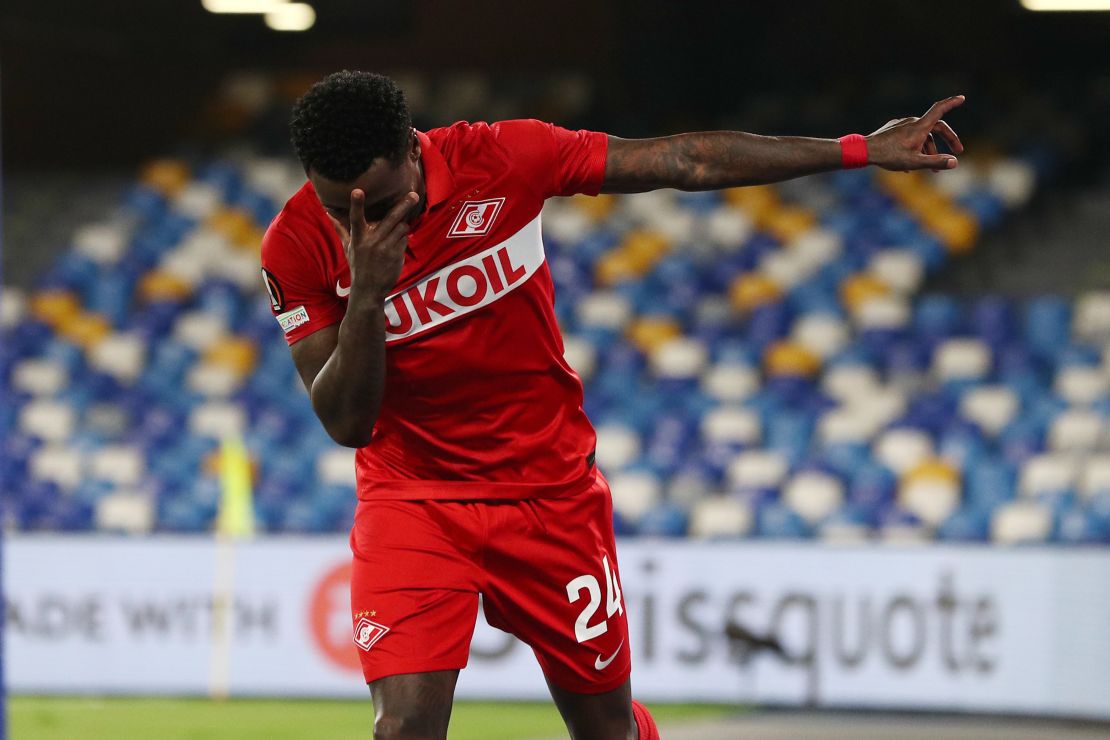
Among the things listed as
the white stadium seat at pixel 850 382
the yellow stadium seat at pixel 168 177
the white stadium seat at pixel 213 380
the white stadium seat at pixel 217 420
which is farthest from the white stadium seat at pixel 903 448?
the yellow stadium seat at pixel 168 177

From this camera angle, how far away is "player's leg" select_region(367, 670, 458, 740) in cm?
357

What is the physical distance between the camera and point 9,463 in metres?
12.1

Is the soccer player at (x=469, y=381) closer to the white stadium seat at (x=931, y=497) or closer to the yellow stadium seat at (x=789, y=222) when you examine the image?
the white stadium seat at (x=931, y=497)

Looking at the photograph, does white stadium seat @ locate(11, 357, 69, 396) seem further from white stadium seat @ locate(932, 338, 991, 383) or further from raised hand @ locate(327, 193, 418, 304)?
raised hand @ locate(327, 193, 418, 304)

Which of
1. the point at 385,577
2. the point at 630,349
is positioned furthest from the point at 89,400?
the point at 385,577

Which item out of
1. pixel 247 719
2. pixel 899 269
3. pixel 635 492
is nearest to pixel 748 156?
pixel 247 719

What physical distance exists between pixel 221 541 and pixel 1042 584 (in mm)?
4774

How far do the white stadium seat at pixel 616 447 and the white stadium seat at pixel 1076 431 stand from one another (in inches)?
107

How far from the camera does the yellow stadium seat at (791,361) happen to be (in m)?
11.5

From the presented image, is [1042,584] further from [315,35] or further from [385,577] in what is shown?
[315,35]

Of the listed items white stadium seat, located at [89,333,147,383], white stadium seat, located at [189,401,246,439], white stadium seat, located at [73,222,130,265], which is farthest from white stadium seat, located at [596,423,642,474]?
white stadium seat, located at [73,222,130,265]

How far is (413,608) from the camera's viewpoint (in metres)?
3.69

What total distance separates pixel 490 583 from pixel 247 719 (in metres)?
5.54

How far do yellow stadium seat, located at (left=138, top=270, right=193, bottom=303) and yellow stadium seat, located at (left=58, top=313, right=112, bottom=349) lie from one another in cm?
41
